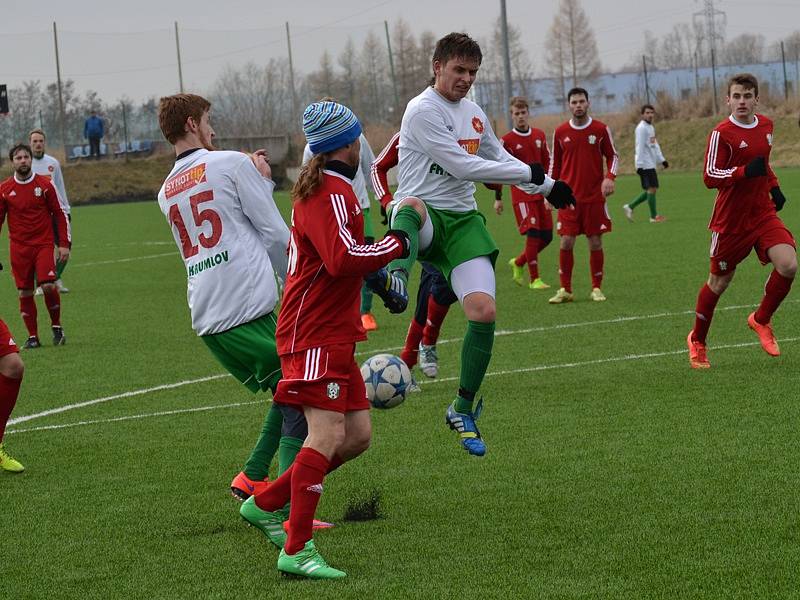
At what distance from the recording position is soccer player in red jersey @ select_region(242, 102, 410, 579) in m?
4.66

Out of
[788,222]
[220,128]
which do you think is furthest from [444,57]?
[220,128]

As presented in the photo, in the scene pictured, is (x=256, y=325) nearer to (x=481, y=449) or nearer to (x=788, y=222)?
(x=481, y=449)

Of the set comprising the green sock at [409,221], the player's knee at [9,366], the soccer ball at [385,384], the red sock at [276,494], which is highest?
the green sock at [409,221]

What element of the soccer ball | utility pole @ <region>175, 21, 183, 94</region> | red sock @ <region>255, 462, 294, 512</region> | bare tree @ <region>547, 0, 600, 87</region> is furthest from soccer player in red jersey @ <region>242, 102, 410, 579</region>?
bare tree @ <region>547, 0, 600, 87</region>

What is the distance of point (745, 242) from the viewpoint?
8.83 metres

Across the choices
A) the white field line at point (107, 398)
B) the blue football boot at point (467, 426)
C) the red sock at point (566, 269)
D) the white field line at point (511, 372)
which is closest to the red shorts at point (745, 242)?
the white field line at point (511, 372)

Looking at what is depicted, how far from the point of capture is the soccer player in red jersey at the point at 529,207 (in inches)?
584

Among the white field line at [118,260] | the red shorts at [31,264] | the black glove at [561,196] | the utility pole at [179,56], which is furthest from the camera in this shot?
the utility pole at [179,56]

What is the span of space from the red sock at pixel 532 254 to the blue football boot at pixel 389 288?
32.8 ft

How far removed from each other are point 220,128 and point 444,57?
1670 inches

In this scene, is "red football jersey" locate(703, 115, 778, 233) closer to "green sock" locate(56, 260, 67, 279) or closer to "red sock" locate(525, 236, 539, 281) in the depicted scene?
"red sock" locate(525, 236, 539, 281)

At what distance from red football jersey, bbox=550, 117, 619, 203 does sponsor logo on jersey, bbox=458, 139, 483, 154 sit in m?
6.70

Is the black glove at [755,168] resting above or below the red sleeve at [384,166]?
below

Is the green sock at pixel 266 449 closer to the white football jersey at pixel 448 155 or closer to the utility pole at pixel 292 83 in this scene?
the white football jersey at pixel 448 155
